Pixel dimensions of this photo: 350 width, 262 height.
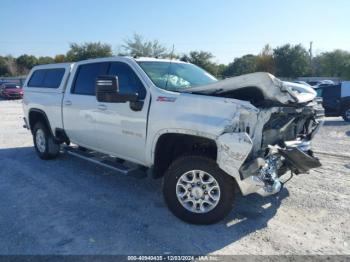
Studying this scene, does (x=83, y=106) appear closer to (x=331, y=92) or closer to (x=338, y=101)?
(x=338, y=101)

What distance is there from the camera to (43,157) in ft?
24.3

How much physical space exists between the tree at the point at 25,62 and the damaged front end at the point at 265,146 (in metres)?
75.2

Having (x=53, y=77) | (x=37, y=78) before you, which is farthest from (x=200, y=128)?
(x=37, y=78)

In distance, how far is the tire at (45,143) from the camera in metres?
7.24

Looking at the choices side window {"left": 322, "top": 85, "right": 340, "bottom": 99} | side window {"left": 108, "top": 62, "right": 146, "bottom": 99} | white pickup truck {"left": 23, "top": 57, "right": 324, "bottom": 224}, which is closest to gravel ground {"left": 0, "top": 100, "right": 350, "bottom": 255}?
white pickup truck {"left": 23, "top": 57, "right": 324, "bottom": 224}

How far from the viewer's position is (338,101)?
1424 centimetres

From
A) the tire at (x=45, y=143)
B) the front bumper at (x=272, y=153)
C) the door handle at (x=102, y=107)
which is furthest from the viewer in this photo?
the tire at (x=45, y=143)

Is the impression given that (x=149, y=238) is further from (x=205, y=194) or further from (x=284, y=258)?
(x=284, y=258)

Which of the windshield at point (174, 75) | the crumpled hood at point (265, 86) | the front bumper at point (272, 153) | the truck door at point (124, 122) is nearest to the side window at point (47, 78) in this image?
the truck door at point (124, 122)

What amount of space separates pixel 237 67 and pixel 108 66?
56.8 metres

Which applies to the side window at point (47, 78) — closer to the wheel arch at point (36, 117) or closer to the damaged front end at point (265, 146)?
the wheel arch at point (36, 117)

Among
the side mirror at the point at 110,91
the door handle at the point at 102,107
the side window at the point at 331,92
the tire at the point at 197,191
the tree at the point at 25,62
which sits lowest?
the tire at the point at 197,191

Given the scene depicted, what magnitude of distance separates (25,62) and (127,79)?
75184 mm

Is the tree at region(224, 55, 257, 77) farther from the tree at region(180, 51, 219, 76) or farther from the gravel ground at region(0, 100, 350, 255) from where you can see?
the gravel ground at region(0, 100, 350, 255)
